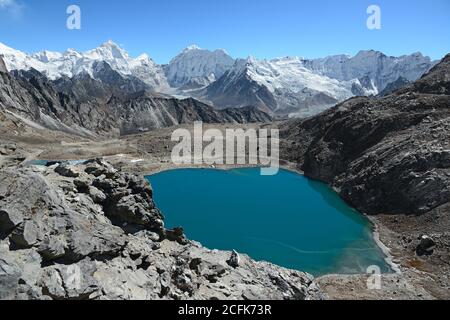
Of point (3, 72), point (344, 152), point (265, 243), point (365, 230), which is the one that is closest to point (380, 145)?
point (344, 152)

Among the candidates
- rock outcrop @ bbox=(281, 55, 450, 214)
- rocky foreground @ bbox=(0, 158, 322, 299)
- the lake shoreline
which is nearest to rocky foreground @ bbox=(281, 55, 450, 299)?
rock outcrop @ bbox=(281, 55, 450, 214)

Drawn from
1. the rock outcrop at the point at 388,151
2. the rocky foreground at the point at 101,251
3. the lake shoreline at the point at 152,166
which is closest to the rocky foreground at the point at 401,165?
the rock outcrop at the point at 388,151

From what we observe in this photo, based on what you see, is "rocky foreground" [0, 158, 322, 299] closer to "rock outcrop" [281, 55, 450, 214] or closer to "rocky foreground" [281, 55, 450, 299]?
"rocky foreground" [281, 55, 450, 299]

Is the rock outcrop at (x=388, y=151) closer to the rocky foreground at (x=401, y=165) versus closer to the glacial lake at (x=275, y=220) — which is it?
the rocky foreground at (x=401, y=165)

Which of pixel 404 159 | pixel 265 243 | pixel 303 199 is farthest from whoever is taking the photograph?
pixel 303 199

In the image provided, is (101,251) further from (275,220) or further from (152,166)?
(152,166)

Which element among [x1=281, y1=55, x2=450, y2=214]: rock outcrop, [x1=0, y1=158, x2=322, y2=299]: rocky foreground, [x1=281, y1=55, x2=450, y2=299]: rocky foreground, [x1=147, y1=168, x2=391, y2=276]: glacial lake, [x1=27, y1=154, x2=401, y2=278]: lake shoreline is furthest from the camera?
[x1=27, y1=154, x2=401, y2=278]: lake shoreline

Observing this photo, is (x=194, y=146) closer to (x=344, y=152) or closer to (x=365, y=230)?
(x=344, y=152)
